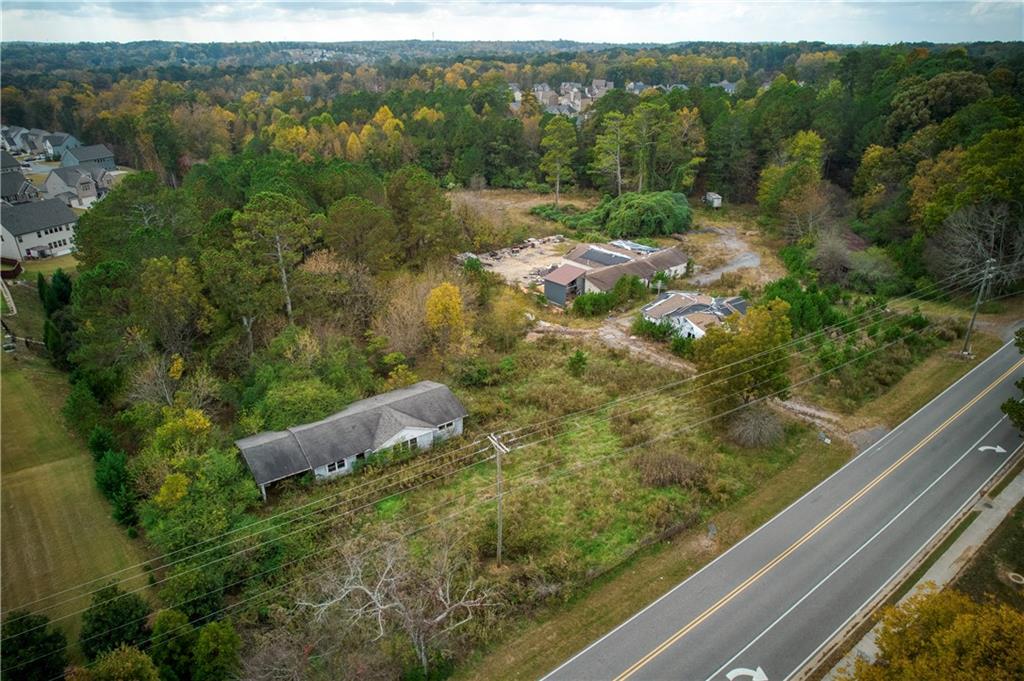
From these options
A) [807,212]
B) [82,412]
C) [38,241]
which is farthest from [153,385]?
[807,212]

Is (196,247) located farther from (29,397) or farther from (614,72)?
(614,72)

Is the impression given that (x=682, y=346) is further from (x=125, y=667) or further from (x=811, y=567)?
(x=125, y=667)

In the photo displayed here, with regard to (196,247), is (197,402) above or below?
below

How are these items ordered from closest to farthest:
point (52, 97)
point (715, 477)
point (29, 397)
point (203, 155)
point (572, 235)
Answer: point (715, 477) < point (29, 397) < point (572, 235) < point (203, 155) < point (52, 97)

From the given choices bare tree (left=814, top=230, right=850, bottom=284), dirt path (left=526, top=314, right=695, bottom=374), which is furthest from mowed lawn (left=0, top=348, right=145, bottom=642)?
bare tree (left=814, top=230, right=850, bottom=284)

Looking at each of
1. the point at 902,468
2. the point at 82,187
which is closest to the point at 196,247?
the point at 902,468

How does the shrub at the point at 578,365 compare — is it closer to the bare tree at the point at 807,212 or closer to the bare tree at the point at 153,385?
the bare tree at the point at 153,385

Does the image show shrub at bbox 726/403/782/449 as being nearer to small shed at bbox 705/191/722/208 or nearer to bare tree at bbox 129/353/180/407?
bare tree at bbox 129/353/180/407
